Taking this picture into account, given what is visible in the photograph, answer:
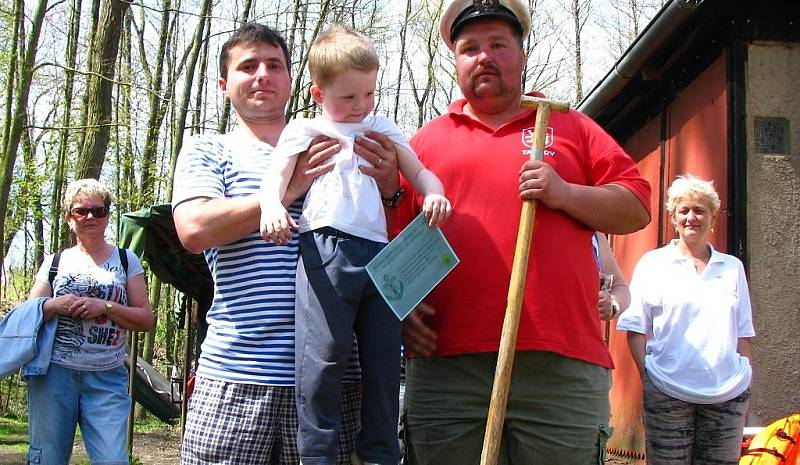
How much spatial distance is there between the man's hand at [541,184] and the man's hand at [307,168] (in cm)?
58

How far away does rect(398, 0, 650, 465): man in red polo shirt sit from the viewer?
2.69 metres

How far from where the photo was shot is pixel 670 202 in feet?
15.7

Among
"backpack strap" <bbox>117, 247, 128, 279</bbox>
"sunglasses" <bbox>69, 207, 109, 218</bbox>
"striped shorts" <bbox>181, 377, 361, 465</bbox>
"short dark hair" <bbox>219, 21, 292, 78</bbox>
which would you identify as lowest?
"striped shorts" <bbox>181, 377, 361, 465</bbox>

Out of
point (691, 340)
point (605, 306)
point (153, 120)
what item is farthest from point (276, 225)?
point (153, 120)

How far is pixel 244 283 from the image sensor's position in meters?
2.49

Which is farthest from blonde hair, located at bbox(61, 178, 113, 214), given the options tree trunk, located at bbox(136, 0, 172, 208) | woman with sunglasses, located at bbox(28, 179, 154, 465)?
tree trunk, located at bbox(136, 0, 172, 208)

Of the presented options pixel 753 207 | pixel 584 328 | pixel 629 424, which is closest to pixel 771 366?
pixel 753 207

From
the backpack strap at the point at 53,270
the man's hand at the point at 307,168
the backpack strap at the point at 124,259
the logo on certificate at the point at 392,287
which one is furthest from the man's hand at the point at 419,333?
the backpack strap at the point at 53,270

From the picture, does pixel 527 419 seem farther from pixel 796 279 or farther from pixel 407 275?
pixel 796 279

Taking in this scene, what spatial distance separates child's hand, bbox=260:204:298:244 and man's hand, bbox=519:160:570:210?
72 centimetres

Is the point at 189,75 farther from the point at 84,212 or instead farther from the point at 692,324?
the point at 692,324

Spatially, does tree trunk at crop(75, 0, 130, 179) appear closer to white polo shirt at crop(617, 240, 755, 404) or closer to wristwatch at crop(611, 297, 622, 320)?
white polo shirt at crop(617, 240, 755, 404)

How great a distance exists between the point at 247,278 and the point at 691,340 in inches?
110

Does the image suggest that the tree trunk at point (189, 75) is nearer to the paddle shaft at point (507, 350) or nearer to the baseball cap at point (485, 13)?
the baseball cap at point (485, 13)
